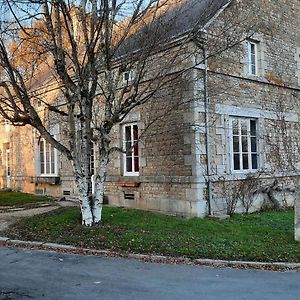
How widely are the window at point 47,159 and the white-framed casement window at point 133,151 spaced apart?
5002mm

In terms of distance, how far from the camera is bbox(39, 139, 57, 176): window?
1814cm

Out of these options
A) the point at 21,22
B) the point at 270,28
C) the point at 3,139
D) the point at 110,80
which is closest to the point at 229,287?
the point at 110,80

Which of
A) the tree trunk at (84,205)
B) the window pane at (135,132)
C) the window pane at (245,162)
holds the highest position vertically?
the window pane at (135,132)

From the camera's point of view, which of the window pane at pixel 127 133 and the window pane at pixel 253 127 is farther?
the window pane at pixel 127 133

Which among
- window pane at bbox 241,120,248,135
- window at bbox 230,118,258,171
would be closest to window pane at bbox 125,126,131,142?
window at bbox 230,118,258,171

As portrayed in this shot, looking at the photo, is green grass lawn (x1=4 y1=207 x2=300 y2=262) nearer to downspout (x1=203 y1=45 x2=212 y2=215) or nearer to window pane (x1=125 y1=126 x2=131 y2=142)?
downspout (x1=203 y1=45 x2=212 y2=215)

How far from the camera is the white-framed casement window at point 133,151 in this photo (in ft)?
44.9

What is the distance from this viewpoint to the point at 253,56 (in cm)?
1405

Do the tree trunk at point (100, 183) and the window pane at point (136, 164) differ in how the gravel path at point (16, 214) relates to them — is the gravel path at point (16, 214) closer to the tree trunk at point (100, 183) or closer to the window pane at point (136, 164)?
the tree trunk at point (100, 183)

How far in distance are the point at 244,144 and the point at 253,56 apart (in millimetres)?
3246

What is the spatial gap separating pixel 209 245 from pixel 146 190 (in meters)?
5.09

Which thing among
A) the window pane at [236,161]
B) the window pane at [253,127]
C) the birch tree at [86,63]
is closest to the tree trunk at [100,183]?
the birch tree at [86,63]

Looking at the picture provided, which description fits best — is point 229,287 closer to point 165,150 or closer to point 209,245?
point 209,245

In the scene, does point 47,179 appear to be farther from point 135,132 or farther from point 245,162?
point 245,162
